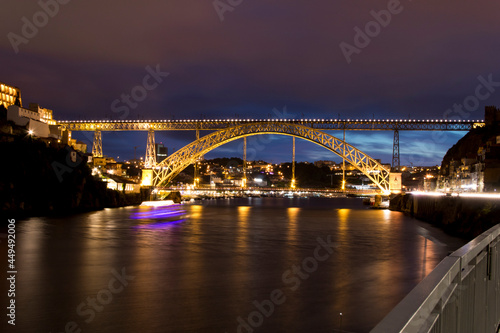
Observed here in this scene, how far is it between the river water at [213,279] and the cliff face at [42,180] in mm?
11174

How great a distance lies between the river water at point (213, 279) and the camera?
864cm

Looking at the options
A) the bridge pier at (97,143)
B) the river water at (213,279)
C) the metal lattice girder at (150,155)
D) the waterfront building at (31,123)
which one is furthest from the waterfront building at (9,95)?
the river water at (213,279)

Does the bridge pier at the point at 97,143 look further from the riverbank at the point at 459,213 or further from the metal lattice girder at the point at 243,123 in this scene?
the riverbank at the point at 459,213

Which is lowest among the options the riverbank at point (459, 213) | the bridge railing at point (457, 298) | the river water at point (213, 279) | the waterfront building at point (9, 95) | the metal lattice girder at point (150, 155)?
the river water at point (213, 279)

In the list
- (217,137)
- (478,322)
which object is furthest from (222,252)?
(217,137)

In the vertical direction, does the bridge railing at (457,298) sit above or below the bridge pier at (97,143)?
below

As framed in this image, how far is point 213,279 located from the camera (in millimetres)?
12516

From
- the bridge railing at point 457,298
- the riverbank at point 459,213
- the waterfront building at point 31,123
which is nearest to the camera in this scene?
the bridge railing at point 457,298

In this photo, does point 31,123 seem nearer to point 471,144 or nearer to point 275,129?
point 275,129

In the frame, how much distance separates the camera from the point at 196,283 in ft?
39.0

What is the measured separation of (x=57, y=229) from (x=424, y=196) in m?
28.1

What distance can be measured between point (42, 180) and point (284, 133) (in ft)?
78.6

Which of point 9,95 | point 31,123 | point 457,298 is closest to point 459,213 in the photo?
point 457,298

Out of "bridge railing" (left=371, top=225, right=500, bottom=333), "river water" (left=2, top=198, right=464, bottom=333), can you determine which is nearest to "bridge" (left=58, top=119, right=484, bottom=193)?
"river water" (left=2, top=198, right=464, bottom=333)
